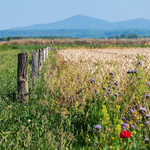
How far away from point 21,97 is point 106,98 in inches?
79.9

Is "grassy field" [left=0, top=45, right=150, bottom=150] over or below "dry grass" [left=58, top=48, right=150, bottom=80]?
below

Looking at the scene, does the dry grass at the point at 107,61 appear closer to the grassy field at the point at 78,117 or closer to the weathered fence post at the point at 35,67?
the grassy field at the point at 78,117

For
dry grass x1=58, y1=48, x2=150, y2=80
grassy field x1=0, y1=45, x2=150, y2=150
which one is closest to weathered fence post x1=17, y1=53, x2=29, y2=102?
grassy field x1=0, y1=45, x2=150, y2=150

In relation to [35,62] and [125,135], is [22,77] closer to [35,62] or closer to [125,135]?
[35,62]

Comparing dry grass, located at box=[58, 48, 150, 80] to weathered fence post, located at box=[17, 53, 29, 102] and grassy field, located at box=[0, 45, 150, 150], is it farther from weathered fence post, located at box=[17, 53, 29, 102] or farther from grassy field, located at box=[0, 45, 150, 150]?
weathered fence post, located at box=[17, 53, 29, 102]

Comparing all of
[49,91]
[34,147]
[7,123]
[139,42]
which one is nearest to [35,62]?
[49,91]

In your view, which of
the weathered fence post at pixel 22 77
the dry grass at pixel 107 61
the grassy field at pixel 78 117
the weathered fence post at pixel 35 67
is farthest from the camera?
the weathered fence post at pixel 35 67

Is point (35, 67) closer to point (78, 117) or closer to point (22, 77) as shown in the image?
point (22, 77)

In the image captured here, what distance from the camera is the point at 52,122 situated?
4.35 meters

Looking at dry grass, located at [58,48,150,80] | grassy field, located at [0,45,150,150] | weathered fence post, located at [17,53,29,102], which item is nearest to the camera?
grassy field, located at [0,45,150,150]

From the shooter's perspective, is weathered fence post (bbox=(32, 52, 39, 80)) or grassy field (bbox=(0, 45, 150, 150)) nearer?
grassy field (bbox=(0, 45, 150, 150))

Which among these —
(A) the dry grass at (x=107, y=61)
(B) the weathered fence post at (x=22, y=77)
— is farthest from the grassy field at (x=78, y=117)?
(A) the dry grass at (x=107, y=61)

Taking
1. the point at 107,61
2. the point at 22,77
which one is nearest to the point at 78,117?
the point at 22,77

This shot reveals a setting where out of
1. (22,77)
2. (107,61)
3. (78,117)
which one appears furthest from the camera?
(107,61)
